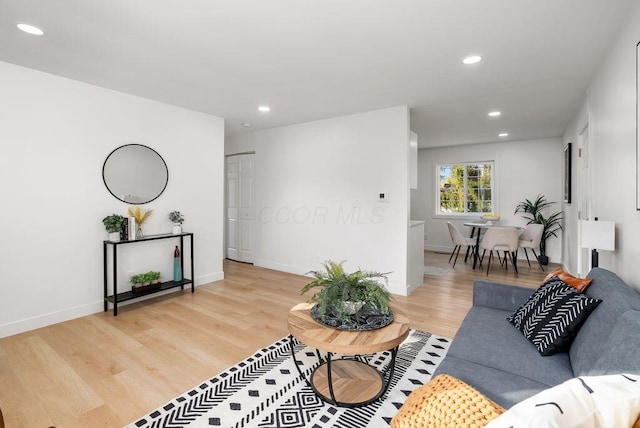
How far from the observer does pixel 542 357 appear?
156 centimetres

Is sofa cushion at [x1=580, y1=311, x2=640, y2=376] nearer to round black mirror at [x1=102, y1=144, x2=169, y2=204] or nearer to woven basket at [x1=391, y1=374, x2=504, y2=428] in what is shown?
woven basket at [x1=391, y1=374, x2=504, y2=428]

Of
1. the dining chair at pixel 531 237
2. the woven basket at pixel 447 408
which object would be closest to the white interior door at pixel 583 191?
the dining chair at pixel 531 237

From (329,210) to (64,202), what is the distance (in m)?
3.13

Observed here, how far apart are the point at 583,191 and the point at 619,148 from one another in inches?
77.4

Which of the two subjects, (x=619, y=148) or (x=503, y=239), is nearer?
(x=619, y=148)

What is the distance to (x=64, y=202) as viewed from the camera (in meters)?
3.08

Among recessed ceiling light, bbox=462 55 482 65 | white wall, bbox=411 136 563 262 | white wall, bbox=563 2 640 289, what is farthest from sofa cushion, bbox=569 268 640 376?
white wall, bbox=411 136 563 262

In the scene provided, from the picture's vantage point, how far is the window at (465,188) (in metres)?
6.71

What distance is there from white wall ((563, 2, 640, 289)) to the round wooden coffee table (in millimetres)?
1503

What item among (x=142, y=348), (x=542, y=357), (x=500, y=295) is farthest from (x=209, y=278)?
(x=542, y=357)

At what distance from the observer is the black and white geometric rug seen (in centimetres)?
170

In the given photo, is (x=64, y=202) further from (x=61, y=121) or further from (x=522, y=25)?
(x=522, y=25)

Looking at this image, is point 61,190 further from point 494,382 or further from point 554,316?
point 554,316

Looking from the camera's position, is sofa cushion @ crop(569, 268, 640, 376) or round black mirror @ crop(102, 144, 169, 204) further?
round black mirror @ crop(102, 144, 169, 204)
